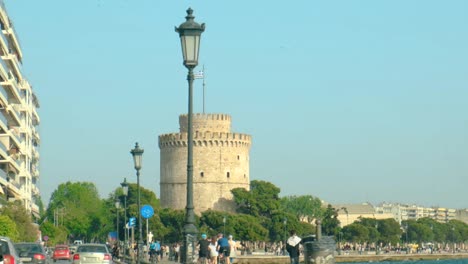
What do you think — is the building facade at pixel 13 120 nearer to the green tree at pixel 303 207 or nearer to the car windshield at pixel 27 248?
the car windshield at pixel 27 248

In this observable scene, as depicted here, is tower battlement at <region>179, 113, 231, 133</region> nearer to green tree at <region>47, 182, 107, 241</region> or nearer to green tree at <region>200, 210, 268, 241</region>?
green tree at <region>200, 210, 268, 241</region>

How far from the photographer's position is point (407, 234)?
648 ft

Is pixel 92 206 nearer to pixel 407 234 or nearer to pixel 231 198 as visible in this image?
pixel 231 198

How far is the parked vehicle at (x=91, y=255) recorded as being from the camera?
37375mm

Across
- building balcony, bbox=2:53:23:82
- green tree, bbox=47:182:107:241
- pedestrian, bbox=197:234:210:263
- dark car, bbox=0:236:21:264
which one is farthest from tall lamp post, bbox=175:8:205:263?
green tree, bbox=47:182:107:241

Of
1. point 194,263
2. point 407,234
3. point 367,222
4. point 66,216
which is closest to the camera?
point 194,263

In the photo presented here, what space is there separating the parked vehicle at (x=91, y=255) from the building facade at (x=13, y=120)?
34.4m

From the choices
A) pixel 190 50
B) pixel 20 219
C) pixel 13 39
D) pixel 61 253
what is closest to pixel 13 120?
pixel 13 39

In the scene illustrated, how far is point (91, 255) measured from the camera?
3747 cm

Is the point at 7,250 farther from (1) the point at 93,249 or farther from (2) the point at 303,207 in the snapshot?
(2) the point at 303,207

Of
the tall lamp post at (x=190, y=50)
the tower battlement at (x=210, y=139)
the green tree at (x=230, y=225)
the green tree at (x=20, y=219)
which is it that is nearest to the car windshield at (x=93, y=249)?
the tall lamp post at (x=190, y=50)

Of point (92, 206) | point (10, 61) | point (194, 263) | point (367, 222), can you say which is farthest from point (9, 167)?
point (367, 222)

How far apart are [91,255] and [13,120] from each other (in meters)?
54.7

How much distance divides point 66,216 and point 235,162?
3330cm
